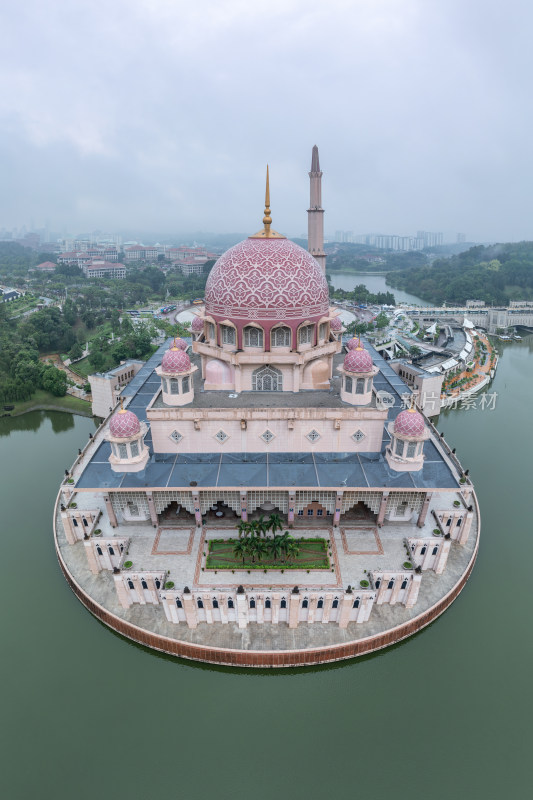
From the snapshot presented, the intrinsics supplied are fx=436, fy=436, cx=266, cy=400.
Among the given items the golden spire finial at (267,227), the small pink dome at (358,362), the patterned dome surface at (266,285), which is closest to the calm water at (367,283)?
the golden spire finial at (267,227)

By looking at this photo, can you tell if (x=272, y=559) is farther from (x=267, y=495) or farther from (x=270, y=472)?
(x=270, y=472)

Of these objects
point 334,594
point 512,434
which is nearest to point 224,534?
point 334,594

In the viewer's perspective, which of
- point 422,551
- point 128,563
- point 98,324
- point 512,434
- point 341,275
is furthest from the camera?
point 341,275

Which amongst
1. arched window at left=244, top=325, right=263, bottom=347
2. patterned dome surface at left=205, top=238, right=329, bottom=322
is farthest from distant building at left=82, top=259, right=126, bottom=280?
arched window at left=244, top=325, right=263, bottom=347

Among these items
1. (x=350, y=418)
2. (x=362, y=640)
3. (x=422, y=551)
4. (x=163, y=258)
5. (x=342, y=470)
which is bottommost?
(x=362, y=640)

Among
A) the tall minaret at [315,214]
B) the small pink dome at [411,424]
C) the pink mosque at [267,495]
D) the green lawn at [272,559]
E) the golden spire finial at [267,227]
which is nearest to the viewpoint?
the pink mosque at [267,495]

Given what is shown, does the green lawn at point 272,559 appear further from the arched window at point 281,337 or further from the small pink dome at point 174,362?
the arched window at point 281,337

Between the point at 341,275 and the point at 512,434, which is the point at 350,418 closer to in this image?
the point at 512,434

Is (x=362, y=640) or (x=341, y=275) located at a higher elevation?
(x=341, y=275)
